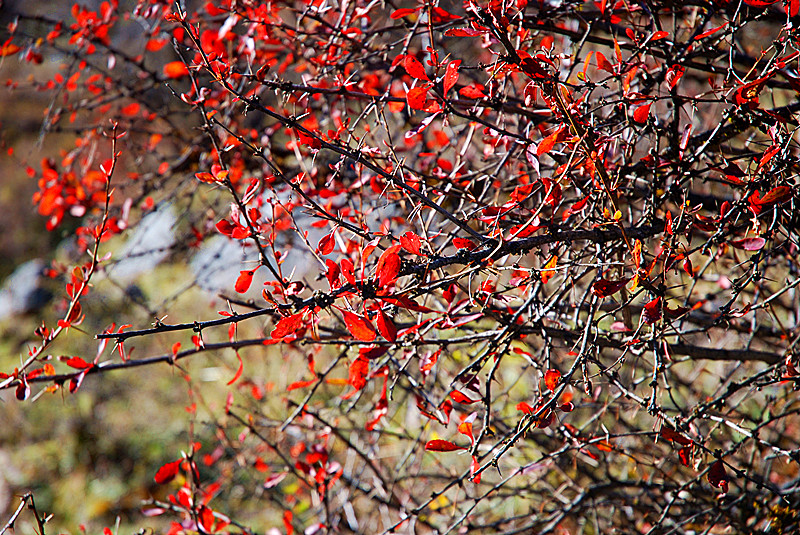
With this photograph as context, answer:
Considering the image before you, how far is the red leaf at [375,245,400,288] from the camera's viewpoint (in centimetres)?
104

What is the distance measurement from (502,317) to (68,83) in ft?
6.08

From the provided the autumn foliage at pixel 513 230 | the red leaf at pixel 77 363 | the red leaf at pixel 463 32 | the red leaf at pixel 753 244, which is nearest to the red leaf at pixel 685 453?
the autumn foliage at pixel 513 230

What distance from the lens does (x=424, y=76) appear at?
1.18 meters

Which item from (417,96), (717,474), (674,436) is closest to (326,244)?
(417,96)

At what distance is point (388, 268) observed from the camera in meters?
1.05

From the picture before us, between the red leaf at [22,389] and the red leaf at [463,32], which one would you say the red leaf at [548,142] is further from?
the red leaf at [22,389]

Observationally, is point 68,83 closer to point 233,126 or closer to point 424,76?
point 233,126

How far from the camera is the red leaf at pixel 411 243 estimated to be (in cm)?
111

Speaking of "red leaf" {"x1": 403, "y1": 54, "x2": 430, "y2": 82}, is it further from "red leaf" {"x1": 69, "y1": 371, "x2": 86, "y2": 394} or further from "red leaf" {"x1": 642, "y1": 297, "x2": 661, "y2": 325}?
"red leaf" {"x1": 69, "y1": 371, "x2": 86, "y2": 394}

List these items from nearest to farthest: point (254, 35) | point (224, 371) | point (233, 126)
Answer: point (254, 35) → point (233, 126) → point (224, 371)

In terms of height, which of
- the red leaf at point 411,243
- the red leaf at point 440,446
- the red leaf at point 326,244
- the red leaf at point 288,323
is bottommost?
the red leaf at point 440,446

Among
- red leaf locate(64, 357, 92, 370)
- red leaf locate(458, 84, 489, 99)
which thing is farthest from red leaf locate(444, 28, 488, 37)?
red leaf locate(64, 357, 92, 370)

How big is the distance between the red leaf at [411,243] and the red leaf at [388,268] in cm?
5

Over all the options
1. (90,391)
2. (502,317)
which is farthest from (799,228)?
(90,391)
